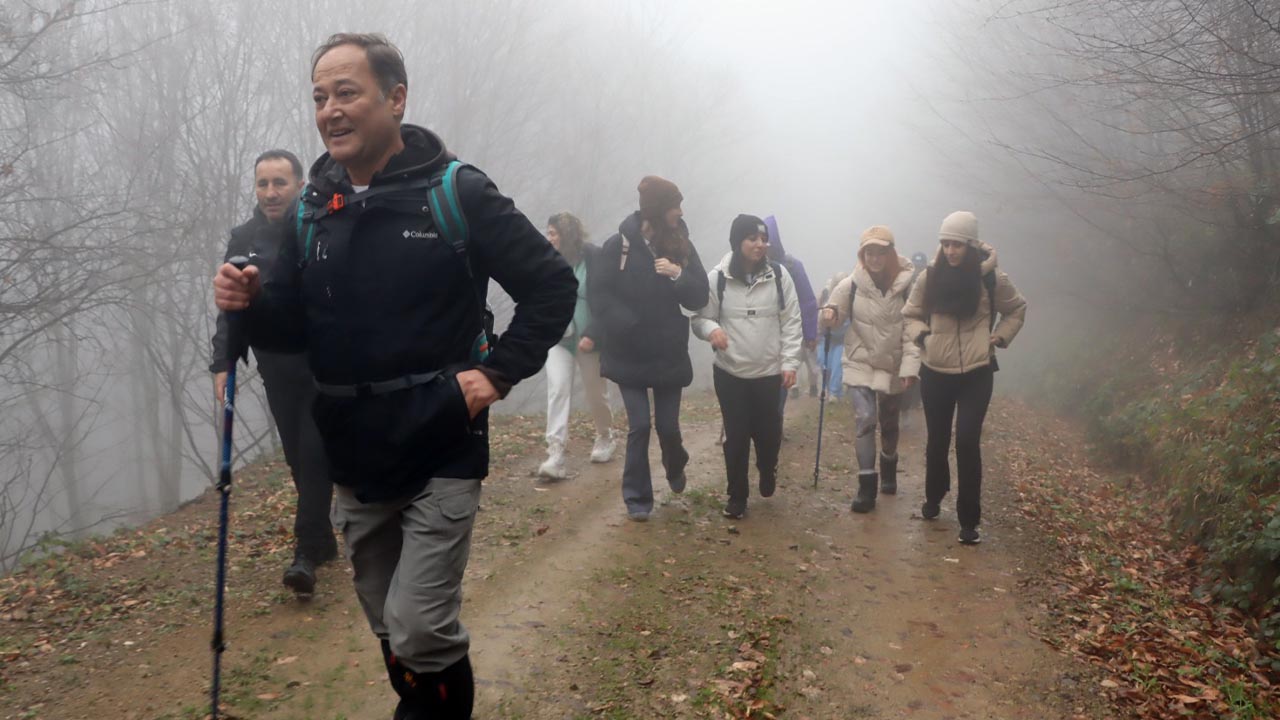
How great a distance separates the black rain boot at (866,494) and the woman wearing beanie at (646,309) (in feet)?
6.34

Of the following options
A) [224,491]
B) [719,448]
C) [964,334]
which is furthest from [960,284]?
[224,491]

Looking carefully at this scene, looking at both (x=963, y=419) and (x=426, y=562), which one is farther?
(x=963, y=419)

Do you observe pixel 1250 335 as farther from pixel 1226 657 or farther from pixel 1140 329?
pixel 1226 657

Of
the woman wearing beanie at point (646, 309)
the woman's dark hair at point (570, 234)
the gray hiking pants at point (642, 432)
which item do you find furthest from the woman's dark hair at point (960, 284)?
the woman's dark hair at point (570, 234)

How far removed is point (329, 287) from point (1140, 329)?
17.4m

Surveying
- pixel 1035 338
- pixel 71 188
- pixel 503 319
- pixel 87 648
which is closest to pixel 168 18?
pixel 71 188

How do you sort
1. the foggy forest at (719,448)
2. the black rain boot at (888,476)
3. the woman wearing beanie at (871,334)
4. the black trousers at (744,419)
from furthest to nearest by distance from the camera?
the black rain boot at (888,476) → the woman wearing beanie at (871,334) → the black trousers at (744,419) → the foggy forest at (719,448)

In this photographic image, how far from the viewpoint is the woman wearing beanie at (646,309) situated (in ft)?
23.6

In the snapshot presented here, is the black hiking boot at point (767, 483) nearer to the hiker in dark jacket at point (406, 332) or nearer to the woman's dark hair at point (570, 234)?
the woman's dark hair at point (570, 234)

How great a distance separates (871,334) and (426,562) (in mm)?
5835

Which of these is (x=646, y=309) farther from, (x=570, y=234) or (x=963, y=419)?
(x=963, y=419)

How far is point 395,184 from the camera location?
3.01m

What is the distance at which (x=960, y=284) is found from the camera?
6.98 m

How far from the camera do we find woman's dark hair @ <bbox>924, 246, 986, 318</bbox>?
6.96 metres
